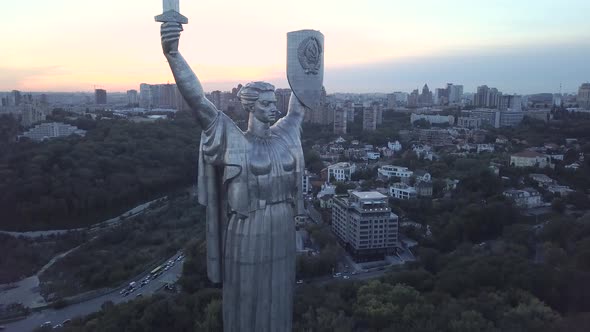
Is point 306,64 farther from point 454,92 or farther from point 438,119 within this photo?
point 454,92

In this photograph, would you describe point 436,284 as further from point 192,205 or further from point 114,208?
point 114,208

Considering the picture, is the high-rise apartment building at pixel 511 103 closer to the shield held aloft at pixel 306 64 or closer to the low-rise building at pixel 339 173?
the low-rise building at pixel 339 173

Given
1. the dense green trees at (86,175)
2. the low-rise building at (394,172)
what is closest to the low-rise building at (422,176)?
the low-rise building at (394,172)

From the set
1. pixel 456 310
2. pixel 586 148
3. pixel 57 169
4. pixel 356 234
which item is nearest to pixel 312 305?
pixel 456 310

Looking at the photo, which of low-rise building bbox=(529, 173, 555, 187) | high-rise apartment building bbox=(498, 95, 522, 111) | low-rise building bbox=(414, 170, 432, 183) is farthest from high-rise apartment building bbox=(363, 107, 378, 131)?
high-rise apartment building bbox=(498, 95, 522, 111)

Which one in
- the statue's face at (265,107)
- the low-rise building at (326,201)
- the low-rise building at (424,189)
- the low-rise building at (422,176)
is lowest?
the low-rise building at (326,201)

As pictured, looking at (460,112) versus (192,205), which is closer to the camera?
(192,205)
